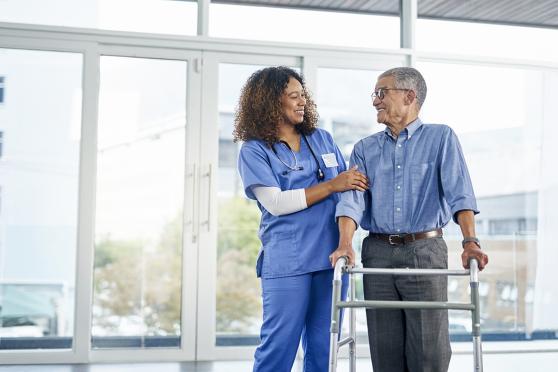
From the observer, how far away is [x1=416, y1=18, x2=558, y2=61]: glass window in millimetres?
5348

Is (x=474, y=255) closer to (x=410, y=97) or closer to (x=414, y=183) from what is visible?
(x=414, y=183)

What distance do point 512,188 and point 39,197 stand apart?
355cm

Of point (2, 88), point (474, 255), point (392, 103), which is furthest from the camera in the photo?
point (2, 88)

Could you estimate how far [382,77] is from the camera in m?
2.43

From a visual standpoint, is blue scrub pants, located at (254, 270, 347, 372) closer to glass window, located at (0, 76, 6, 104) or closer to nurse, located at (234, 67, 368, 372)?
nurse, located at (234, 67, 368, 372)

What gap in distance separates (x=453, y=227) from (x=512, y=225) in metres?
0.47

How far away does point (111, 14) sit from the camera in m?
4.84

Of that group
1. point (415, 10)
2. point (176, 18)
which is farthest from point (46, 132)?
point (415, 10)

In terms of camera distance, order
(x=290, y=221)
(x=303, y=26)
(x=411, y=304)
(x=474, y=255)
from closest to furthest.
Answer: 1. (x=411, y=304)
2. (x=474, y=255)
3. (x=290, y=221)
4. (x=303, y=26)

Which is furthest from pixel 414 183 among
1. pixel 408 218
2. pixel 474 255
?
pixel 474 255

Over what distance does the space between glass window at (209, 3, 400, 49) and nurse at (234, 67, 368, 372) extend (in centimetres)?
244

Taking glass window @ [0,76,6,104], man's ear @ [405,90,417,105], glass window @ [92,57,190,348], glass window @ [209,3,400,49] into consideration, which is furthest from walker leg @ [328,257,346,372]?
glass window @ [0,76,6,104]

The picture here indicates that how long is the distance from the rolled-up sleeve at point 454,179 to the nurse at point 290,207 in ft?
0.89

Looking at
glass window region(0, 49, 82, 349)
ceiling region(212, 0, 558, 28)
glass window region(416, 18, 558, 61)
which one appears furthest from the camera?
glass window region(416, 18, 558, 61)
